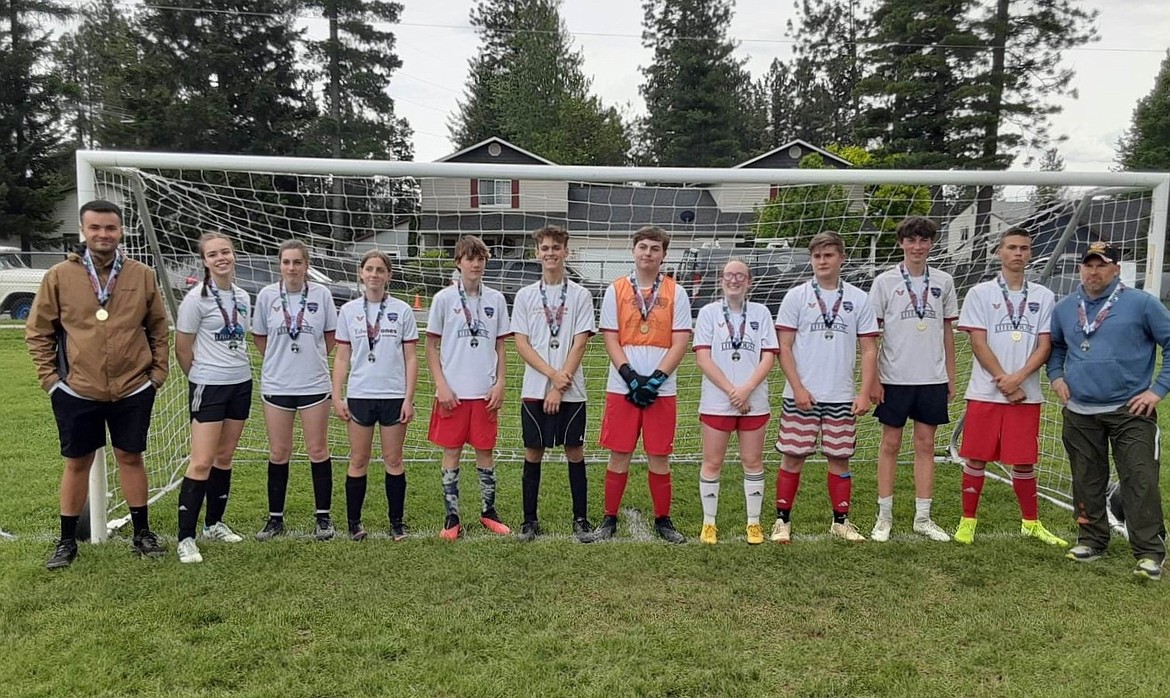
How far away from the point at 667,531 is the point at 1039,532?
2.17 metres

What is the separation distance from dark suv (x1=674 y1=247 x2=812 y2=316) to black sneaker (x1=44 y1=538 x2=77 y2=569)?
4587mm

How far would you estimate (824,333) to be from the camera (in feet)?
13.0

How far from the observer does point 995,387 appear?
161 inches

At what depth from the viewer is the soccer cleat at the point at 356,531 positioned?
416cm

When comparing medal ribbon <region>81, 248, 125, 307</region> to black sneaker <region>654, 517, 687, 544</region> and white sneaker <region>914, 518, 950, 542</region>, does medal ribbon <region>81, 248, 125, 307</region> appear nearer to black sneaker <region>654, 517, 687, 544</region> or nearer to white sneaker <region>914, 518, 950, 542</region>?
black sneaker <region>654, 517, 687, 544</region>

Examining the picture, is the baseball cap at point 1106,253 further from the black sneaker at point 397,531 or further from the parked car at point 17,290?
the parked car at point 17,290

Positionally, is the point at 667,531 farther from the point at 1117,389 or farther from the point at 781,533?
the point at 1117,389

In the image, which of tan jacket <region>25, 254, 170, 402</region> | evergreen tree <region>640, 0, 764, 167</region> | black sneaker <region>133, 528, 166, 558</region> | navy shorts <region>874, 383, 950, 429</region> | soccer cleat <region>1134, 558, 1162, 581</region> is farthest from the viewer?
evergreen tree <region>640, 0, 764, 167</region>

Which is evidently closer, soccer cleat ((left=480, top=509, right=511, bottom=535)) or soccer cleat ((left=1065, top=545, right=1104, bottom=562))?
soccer cleat ((left=1065, top=545, right=1104, bottom=562))

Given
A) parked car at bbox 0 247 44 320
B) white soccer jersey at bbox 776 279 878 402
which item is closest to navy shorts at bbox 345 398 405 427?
white soccer jersey at bbox 776 279 878 402

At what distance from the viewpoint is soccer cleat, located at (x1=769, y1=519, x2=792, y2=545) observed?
4188 millimetres

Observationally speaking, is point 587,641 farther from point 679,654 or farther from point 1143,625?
point 1143,625

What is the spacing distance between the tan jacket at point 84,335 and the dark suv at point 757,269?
13.5ft

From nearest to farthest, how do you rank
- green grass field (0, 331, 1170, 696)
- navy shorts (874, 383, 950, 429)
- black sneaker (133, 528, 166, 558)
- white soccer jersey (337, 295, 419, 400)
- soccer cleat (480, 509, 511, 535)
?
green grass field (0, 331, 1170, 696), black sneaker (133, 528, 166, 558), white soccer jersey (337, 295, 419, 400), navy shorts (874, 383, 950, 429), soccer cleat (480, 509, 511, 535)
